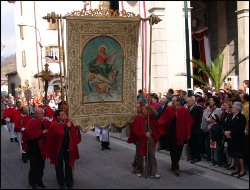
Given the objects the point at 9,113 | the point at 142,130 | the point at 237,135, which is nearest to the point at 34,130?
the point at 142,130

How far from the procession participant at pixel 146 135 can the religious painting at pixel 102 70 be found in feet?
2.51

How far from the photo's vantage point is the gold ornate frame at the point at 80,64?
8.30 meters

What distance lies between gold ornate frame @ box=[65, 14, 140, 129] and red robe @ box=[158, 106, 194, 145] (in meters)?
0.73

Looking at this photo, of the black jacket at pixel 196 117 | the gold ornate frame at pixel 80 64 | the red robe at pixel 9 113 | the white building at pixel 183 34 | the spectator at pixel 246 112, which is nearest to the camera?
the gold ornate frame at pixel 80 64

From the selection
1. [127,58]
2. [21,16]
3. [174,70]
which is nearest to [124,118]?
[127,58]

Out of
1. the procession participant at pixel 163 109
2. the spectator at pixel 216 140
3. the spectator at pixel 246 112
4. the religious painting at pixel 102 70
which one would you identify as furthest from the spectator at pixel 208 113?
the religious painting at pixel 102 70

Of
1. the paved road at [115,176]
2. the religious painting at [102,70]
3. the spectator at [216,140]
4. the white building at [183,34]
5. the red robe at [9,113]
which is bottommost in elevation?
the paved road at [115,176]

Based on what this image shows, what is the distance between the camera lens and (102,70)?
866 centimetres

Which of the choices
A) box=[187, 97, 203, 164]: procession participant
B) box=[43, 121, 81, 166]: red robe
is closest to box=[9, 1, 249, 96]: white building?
box=[187, 97, 203, 164]: procession participant

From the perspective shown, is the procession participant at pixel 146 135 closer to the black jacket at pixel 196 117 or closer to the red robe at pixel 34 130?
the black jacket at pixel 196 117

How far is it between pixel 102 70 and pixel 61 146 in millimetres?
2036

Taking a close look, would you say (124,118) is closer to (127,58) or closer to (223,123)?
(127,58)

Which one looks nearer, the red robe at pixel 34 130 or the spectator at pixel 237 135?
the red robe at pixel 34 130

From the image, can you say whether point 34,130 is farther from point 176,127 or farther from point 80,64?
point 176,127
